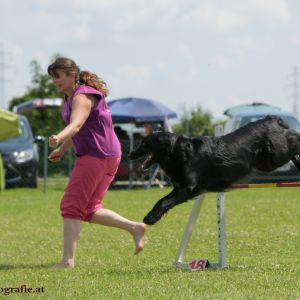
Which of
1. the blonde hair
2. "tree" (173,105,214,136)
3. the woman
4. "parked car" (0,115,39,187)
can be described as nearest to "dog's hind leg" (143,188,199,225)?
the woman

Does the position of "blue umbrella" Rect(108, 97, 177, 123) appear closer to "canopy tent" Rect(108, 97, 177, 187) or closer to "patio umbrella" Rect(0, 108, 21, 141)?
"canopy tent" Rect(108, 97, 177, 187)

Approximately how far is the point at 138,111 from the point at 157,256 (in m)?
11.5

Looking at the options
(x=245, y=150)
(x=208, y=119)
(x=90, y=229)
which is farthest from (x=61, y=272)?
(x=208, y=119)

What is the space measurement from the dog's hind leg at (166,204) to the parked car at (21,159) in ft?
34.0

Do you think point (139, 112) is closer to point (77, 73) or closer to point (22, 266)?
point (22, 266)

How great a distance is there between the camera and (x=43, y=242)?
7.97 m

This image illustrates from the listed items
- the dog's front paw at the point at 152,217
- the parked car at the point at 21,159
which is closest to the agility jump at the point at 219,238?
the dog's front paw at the point at 152,217

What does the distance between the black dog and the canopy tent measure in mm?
11795

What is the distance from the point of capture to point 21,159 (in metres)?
15.6

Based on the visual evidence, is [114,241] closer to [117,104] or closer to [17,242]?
[17,242]

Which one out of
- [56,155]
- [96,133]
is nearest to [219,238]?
[96,133]

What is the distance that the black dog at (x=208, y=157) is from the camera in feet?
17.7

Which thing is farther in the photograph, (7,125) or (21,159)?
(21,159)

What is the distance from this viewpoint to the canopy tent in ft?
58.6
